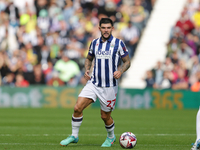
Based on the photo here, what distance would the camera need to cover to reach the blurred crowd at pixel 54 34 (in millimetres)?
20406

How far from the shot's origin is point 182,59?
21.4m

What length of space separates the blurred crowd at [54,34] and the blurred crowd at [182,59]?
2.20m

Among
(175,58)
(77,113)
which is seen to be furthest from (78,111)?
(175,58)

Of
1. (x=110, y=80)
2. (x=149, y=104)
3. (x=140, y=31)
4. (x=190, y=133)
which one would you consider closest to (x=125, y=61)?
(x=110, y=80)

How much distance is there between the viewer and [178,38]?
22.3 metres

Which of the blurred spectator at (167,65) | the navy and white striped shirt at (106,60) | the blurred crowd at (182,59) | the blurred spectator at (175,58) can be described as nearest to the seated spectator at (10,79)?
the blurred crowd at (182,59)

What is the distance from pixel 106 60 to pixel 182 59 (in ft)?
45.5

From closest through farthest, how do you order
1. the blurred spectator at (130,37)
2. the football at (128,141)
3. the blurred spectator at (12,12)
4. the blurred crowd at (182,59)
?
the football at (128,141) < the blurred crowd at (182,59) < the blurred spectator at (130,37) < the blurred spectator at (12,12)

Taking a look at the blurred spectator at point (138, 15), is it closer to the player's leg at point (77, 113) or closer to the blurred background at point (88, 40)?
the blurred background at point (88, 40)

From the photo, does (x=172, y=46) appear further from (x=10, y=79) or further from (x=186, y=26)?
(x=10, y=79)

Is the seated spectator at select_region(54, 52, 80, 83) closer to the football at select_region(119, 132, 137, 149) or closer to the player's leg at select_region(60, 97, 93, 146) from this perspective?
the player's leg at select_region(60, 97, 93, 146)

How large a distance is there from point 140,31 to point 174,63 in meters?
3.65

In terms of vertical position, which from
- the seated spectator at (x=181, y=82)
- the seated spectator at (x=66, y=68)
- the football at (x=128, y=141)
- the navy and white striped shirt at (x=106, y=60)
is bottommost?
the seated spectator at (x=181, y=82)

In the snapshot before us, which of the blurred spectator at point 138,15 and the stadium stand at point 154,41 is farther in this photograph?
the blurred spectator at point 138,15
